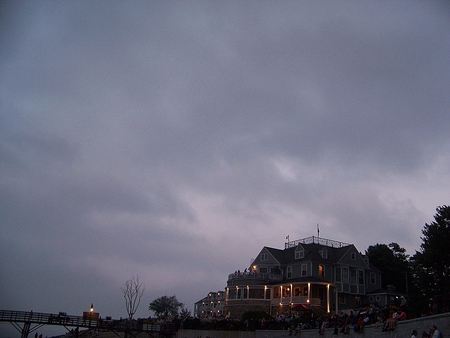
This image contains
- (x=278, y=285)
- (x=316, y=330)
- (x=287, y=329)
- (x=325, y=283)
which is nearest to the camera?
(x=316, y=330)

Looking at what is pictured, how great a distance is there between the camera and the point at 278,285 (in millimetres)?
49750

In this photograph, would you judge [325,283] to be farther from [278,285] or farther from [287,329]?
[287,329]

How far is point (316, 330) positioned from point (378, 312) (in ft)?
19.7

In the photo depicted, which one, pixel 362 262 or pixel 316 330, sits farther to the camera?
pixel 362 262

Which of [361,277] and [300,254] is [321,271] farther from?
[361,277]

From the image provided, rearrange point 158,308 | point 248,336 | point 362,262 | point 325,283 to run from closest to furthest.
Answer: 1. point 248,336
2. point 325,283
3. point 362,262
4. point 158,308

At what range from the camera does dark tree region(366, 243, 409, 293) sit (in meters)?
60.1

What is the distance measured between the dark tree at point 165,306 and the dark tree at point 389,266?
4843cm

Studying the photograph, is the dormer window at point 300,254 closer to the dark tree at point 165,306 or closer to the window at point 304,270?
the window at point 304,270

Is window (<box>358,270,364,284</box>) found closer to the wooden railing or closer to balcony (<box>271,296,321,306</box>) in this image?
balcony (<box>271,296,321,306</box>)

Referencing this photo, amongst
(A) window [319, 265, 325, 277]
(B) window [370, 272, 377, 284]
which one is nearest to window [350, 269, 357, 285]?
(B) window [370, 272, 377, 284]

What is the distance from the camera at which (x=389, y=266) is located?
6159 centimetres

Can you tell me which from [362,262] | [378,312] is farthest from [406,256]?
[378,312]

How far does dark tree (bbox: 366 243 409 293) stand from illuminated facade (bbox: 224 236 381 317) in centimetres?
736
